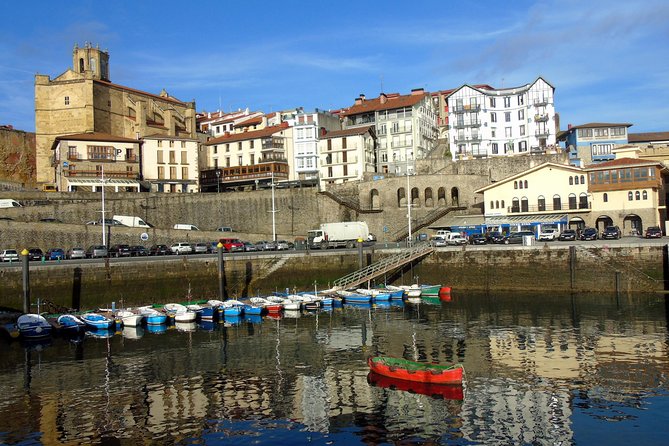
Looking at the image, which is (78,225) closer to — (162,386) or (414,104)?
(162,386)

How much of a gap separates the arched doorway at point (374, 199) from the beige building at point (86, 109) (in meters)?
38.3

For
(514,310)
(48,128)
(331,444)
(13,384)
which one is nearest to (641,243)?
(514,310)

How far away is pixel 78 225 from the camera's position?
2493 inches

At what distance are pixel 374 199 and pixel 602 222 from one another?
28.2m

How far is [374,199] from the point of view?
265 feet

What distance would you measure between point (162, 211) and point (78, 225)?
12894 millimetres

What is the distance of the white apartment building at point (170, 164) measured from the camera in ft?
284

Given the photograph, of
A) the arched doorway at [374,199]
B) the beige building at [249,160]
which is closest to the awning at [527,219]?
the arched doorway at [374,199]

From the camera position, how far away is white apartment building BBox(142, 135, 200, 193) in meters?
86.4

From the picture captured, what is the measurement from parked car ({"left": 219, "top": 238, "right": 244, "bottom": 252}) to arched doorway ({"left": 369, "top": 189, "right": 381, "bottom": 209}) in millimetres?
21903

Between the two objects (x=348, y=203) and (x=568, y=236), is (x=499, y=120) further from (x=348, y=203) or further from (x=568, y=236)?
(x=568, y=236)

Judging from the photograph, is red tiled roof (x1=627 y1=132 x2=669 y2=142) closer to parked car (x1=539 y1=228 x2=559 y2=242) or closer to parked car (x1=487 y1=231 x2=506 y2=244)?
parked car (x1=539 y1=228 x2=559 y2=242)

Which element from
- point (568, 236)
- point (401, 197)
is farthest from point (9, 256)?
point (568, 236)

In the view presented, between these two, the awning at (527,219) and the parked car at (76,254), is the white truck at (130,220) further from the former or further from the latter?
the awning at (527,219)
